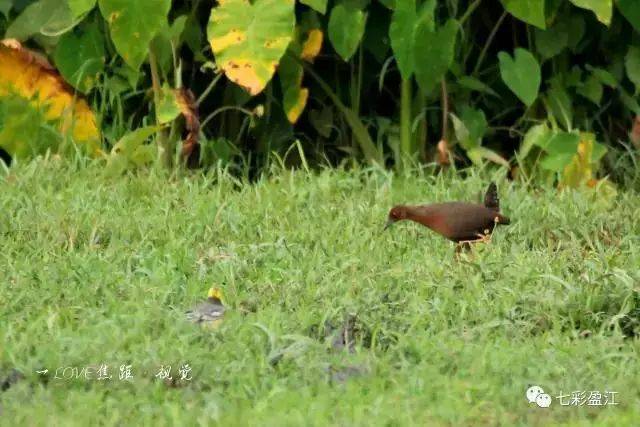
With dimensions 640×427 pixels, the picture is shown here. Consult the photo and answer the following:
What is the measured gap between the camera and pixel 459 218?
5375 mm

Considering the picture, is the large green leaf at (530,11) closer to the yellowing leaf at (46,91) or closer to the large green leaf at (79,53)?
the large green leaf at (79,53)

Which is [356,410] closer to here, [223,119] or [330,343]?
[330,343]

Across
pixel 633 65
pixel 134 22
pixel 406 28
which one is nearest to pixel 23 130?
pixel 134 22

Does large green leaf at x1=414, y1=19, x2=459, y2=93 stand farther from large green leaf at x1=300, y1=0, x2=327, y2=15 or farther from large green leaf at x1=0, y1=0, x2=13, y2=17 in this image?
large green leaf at x1=0, y1=0, x2=13, y2=17

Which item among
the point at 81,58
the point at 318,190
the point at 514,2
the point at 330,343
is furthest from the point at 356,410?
the point at 81,58

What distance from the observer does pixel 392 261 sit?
17.5 feet

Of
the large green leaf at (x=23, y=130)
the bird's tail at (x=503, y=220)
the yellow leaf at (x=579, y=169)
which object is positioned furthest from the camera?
the large green leaf at (x=23, y=130)

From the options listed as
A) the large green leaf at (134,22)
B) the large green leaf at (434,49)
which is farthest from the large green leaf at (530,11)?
the large green leaf at (134,22)

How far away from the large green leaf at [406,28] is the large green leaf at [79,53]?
128 cm

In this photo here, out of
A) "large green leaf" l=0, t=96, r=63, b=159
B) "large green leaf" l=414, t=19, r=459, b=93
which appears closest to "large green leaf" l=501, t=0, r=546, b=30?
"large green leaf" l=414, t=19, r=459, b=93

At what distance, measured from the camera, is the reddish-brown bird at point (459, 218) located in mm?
5375

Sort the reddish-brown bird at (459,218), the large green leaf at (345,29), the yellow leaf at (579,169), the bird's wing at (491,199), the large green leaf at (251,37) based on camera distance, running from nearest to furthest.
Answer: the reddish-brown bird at (459,218), the bird's wing at (491,199), the large green leaf at (251,37), the large green leaf at (345,29), the yellow leaf at (579,169)

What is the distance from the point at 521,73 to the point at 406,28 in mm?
513

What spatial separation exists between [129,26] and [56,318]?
2.03 m
